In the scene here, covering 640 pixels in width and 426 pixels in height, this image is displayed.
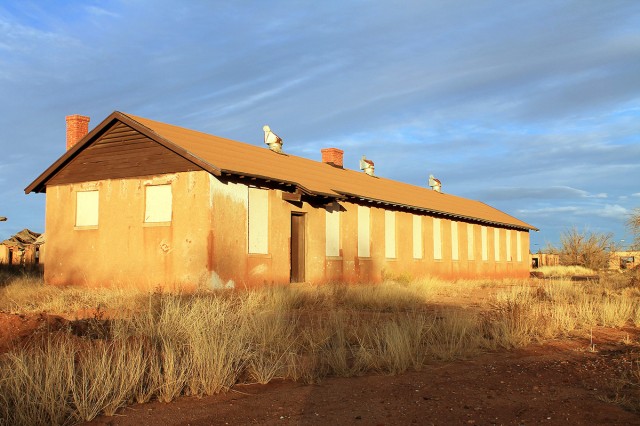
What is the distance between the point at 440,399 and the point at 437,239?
2369 cm

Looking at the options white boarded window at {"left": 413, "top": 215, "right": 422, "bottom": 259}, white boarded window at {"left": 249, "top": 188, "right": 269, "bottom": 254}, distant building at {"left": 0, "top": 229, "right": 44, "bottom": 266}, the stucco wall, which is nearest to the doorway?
the stucco wall

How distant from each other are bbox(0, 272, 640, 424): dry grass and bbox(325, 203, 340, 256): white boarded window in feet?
22.1

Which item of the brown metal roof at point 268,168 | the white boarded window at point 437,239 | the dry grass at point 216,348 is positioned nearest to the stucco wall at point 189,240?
the brown metal roof at point 268,168

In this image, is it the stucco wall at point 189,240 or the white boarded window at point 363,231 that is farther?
the white boarded window at point 363,231

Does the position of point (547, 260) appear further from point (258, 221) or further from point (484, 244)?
point (258, 221)

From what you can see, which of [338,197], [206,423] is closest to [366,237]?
[338,197]

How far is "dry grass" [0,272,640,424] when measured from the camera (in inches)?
249

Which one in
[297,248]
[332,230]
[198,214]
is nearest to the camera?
[198,214]

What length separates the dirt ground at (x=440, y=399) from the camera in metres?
6.10

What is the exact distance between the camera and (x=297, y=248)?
2114 cm

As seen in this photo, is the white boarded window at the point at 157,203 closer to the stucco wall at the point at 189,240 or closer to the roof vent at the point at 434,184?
the stucco wall at the point at 189,240

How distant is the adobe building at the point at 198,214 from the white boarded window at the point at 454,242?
6.09 metres

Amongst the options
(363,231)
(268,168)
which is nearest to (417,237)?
(363,231)

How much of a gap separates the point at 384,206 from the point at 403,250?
235 cm
